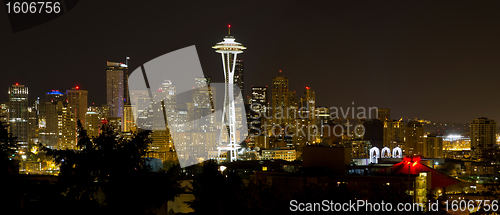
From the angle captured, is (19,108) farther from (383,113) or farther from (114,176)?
(114,176)

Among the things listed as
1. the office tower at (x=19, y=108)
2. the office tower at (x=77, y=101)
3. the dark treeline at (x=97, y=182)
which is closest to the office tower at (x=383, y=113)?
the office tower at (x=77, y=101)

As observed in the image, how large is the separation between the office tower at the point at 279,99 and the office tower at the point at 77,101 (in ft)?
80.4

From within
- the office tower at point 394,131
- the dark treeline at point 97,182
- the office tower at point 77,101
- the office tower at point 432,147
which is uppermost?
the office tower at point 77,101

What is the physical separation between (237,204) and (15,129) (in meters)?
50.1

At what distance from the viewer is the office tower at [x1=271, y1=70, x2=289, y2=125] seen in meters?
73.4

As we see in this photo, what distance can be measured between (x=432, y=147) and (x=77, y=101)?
137ft

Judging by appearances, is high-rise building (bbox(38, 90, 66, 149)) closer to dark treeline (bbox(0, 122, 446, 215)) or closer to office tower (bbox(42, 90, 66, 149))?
office tower (bbox(42, 90, 66, 149))

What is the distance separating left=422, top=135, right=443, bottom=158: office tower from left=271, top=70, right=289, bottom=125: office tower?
1837 centimetres

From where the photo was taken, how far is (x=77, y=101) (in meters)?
64.0

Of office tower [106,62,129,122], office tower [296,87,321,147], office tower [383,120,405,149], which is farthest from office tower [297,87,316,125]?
office tower [106,62,129,122]

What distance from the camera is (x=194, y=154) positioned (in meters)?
55.1

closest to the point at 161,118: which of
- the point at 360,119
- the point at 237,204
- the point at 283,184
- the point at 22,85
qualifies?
the point at 22,85

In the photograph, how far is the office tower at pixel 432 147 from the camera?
62.7 metres

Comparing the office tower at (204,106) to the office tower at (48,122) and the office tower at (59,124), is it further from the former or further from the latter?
the office tower at (48,122)
